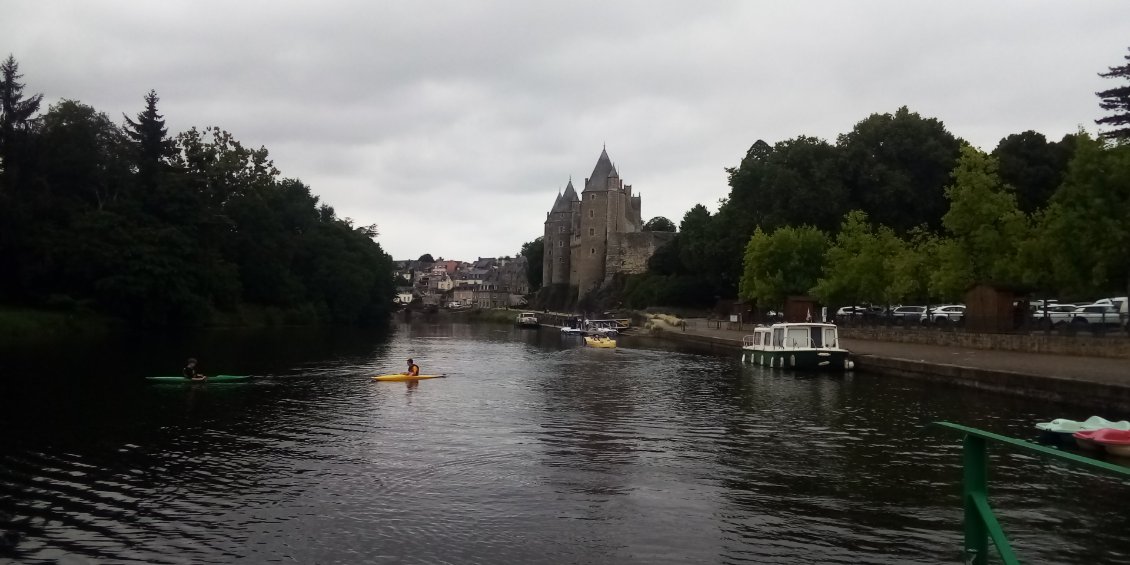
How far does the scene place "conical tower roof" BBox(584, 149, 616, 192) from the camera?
424ft

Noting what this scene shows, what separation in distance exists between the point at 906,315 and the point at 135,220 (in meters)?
56.0

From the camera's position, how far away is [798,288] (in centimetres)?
6225

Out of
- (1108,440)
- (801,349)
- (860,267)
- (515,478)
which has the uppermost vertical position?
(860,267)

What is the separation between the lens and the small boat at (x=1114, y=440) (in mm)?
15695

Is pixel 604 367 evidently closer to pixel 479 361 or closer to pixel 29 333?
pixel 479 361

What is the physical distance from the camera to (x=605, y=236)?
129m

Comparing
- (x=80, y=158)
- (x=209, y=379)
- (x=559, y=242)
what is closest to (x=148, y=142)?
(x=80, y=158)

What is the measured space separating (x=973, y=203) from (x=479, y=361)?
26028 millimetres

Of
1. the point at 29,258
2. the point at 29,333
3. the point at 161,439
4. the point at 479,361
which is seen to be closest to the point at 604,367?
the point at 479,361

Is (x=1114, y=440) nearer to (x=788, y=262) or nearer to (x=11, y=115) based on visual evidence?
(x=788, y=262)

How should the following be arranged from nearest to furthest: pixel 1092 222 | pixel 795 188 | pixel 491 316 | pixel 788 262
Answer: pixel 1092 222, pixel 788 262, pixel 795 188, pixel 491 316

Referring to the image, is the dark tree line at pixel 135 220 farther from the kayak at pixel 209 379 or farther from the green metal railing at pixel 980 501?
the green metal railing at pixel 980 501

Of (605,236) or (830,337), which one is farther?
(605,236)

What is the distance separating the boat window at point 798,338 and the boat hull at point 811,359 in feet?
3.95
